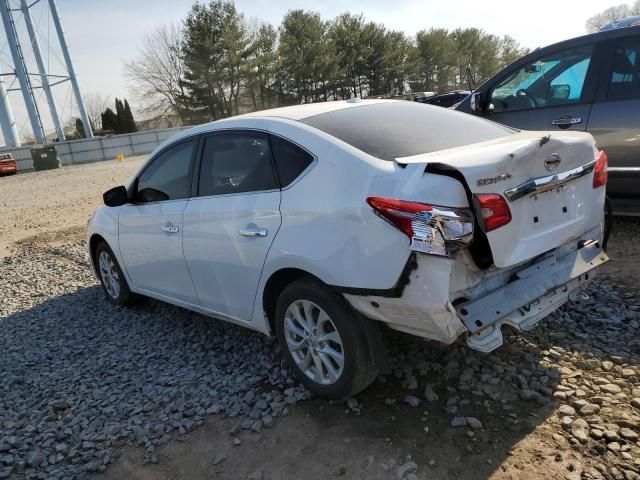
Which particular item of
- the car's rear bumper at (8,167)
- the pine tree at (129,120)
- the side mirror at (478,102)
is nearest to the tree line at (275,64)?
the pine tree at (129,120)

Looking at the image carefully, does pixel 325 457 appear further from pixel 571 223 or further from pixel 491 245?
pixel 571 223

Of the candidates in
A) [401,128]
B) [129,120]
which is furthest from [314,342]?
[129,120]

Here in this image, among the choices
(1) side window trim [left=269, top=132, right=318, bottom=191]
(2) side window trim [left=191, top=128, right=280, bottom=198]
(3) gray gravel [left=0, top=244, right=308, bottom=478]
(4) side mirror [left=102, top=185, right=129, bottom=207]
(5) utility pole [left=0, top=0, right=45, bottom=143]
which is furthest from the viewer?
(5) utility pole [left=0, top=0, right=45, bottom=143]

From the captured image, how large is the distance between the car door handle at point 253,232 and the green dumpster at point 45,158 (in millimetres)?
32661

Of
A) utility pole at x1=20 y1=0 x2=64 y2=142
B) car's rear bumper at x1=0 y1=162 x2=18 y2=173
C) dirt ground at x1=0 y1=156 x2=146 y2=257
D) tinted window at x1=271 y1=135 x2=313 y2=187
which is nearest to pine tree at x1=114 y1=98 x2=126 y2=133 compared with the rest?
utility pole at x1=20 y1=0 x2=64 y2=142

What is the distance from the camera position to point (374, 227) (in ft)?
8.20

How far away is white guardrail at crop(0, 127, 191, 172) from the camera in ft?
107

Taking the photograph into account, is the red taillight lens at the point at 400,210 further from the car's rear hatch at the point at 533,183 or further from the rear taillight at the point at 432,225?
the car's rear hatch at the point at 533,183

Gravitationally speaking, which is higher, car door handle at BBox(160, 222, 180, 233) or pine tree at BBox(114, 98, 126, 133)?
pine tree at BBox(114, 98, 126, 133)

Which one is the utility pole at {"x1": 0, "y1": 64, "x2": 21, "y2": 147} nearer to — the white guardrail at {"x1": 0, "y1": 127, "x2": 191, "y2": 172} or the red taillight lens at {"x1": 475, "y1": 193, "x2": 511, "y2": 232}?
the white guardrail at {"x1": 0, "y1": 127, "x2": 191, "y2": 172}

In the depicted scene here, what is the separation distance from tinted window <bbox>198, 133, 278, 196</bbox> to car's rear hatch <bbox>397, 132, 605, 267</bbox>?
93 cm

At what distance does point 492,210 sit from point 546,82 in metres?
3.76

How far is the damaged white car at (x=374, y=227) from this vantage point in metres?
2.43

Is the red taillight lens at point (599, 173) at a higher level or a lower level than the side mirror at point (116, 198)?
lower
